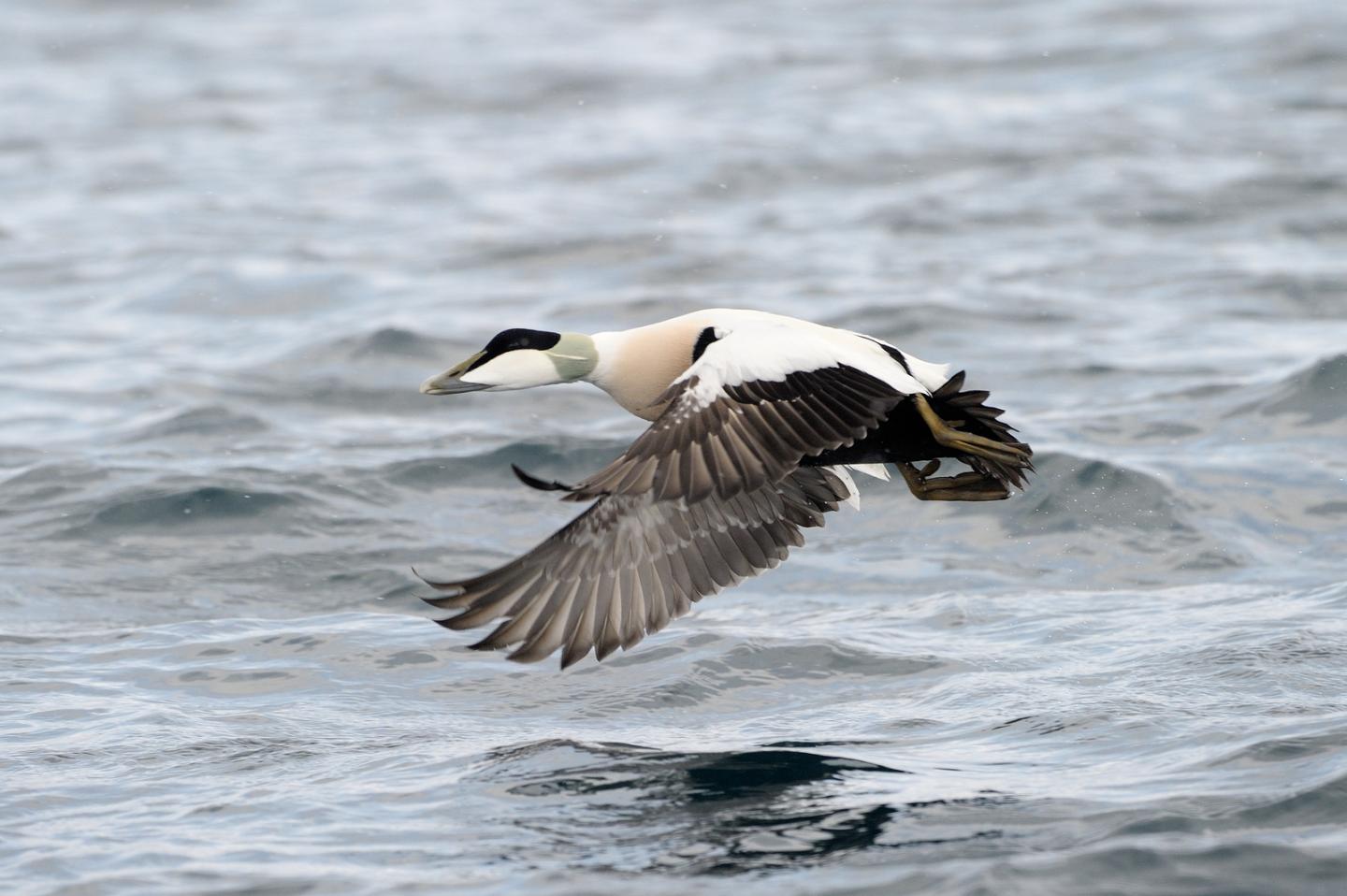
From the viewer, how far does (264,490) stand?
363 inches

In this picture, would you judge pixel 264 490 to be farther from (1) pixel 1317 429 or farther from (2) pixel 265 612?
(1) pixel 1317 429

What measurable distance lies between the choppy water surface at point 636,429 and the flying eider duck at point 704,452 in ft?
1.69

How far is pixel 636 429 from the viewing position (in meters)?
10.1

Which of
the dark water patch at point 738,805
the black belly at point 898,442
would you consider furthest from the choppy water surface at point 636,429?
the black belly at point 898,442

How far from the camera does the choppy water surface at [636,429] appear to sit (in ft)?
17.6

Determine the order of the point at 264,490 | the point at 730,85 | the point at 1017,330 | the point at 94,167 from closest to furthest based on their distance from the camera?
the point at 264,490 < the point at 1017,330 < the point at 94,167 < the point at 730,85

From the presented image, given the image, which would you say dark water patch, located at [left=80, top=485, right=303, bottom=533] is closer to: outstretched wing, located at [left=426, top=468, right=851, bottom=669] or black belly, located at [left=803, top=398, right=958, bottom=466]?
outstretched wing, located at [left=426, top=468, right=851, bottom=669]

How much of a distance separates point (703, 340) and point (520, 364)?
57 cm

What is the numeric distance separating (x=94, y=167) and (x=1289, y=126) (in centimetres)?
1055

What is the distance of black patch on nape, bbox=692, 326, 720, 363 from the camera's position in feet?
19.4

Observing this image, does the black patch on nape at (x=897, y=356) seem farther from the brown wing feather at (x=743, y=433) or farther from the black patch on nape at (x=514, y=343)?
the black patch on nape at (x=514, y=343)

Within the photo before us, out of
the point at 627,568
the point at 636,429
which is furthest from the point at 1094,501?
the point at 627,568

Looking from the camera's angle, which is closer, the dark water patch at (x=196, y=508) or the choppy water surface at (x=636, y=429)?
the choppy water surface at (x=636, y=429)

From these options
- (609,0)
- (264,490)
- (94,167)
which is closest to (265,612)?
(264,490)
